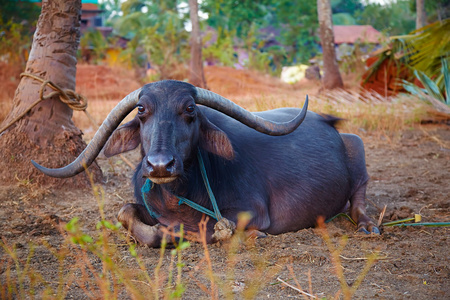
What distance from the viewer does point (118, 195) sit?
4.64m

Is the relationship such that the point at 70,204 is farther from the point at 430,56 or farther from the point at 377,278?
the point at 430,56

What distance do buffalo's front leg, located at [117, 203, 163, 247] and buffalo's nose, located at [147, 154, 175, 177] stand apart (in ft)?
2.33

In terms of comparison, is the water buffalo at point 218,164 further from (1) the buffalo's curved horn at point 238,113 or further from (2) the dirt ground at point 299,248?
(2) the dirt ground at point 299,248

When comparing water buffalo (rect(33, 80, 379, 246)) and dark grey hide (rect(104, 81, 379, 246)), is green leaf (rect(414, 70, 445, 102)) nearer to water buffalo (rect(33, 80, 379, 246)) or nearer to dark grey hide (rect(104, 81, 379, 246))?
dark grey hide (rect(104, 81, 379, 246))

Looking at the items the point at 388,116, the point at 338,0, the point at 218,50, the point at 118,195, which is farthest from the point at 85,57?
the point at 338,0

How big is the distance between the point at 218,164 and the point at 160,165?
866 millimetres

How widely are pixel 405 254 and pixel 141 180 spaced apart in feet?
6.22

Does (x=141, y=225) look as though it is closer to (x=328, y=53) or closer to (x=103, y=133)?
(x=103, y=133)

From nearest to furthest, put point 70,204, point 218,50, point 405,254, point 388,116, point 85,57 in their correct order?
point 405,254 < point 70,204 < point 388,116 < point 218,50 < point 85,57

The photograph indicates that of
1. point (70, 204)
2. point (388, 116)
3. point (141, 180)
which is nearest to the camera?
point (141, 180)

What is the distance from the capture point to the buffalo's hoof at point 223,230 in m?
3.17

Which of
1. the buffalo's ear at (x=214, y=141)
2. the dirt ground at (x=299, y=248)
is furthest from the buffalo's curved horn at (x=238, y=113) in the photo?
the dirt ground at (x=299, y=248)

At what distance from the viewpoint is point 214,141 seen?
10.8 feet

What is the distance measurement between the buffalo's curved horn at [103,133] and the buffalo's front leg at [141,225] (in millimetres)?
459
